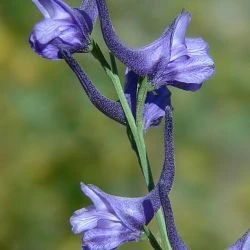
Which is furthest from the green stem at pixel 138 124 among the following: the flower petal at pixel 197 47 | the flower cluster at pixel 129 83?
the flower petal at pixel 197 47

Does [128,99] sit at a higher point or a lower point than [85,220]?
higher

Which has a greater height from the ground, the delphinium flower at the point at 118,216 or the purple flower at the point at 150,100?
the purple flower at the point at 150,100

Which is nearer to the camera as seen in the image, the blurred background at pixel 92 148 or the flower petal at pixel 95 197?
the flower petal at pixel 95 197

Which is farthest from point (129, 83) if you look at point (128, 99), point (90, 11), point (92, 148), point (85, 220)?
point (92, 148)

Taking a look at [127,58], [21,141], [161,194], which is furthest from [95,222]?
[21,141]

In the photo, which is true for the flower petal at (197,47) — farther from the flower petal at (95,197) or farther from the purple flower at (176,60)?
the flower petal at (95,197)

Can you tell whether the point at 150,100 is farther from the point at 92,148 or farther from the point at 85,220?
the point at 92,148
